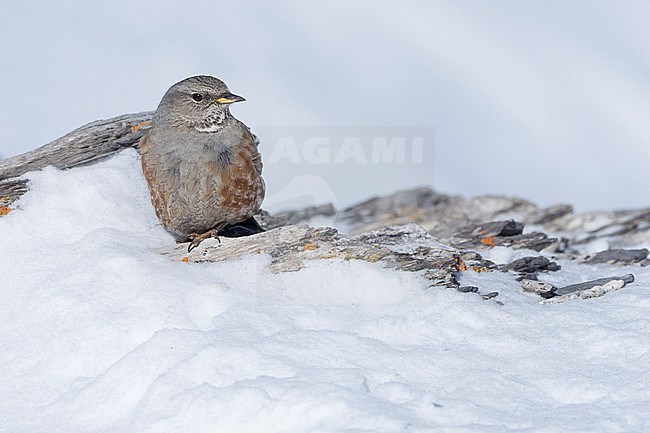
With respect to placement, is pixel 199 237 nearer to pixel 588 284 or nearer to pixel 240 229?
pixel 240 229

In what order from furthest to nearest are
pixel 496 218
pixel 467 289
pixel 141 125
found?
1. pixel 496 218
2. pixel 141 125
3. pixel 467 289

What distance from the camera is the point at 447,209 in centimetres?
1212

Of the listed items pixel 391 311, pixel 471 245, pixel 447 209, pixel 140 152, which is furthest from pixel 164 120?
pixel 447 209

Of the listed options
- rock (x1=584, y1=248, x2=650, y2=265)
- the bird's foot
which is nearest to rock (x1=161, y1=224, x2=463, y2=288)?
the bird's foot

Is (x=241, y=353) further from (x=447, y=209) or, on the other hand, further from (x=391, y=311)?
(x=447, y=209)

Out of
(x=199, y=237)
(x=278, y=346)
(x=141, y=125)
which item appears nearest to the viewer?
(x=278, y=346)

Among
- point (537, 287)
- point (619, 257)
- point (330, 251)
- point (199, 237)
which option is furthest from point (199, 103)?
point (619, 257)

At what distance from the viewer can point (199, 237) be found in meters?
6.66

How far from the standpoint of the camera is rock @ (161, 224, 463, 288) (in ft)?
20.4

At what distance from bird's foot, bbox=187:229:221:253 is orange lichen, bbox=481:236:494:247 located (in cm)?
285

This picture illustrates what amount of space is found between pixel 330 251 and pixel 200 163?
1299 millimetres

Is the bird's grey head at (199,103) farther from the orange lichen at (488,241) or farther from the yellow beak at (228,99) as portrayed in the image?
the orange lichen at (488,241)

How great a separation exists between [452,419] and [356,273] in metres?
1.91

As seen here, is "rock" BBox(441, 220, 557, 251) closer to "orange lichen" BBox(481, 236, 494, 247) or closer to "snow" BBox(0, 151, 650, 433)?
"orange lichen" BBox(481, 236, 494, 247)
